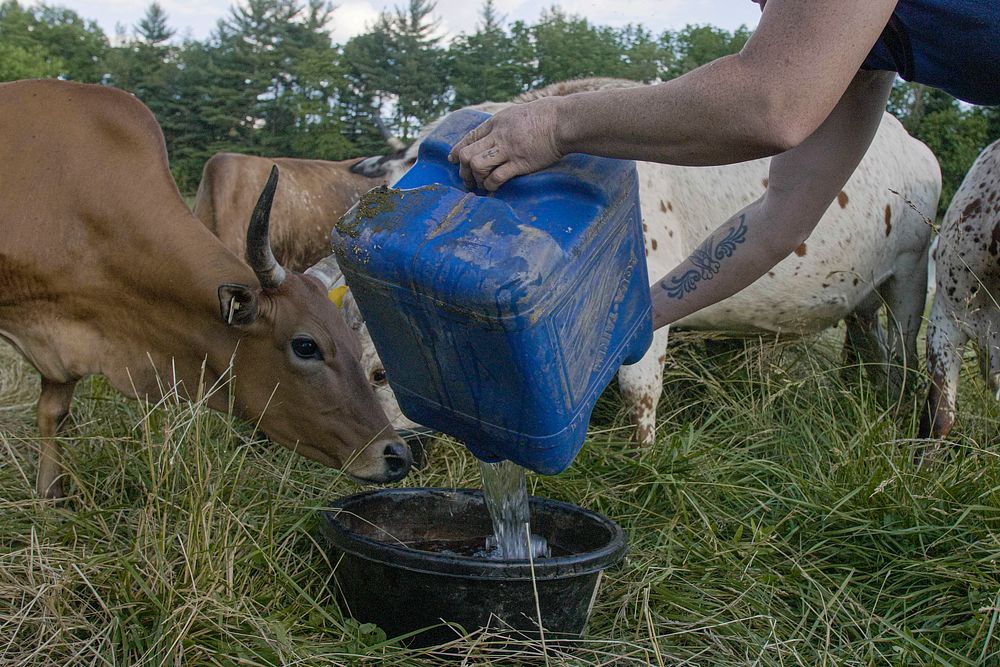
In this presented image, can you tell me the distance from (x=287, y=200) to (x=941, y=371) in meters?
4.57

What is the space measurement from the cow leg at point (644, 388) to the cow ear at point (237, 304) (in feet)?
4.92

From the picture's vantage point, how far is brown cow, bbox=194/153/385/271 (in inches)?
234

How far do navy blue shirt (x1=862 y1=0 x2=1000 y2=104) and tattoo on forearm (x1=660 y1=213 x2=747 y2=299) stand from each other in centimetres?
84

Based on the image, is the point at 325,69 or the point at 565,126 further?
the point at 325,69

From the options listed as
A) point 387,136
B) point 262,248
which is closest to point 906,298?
point 387,136

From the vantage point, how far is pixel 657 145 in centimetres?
172

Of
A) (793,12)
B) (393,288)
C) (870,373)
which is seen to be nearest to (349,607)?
(393,288)

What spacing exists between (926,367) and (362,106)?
141 ft

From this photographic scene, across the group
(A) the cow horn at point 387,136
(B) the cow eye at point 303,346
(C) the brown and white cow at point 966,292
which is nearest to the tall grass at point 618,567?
(C) the brown and white cow at point 966,292

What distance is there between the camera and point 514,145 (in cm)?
184

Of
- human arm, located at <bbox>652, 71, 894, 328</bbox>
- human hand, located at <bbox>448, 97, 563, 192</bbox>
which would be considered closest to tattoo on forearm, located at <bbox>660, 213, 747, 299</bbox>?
human arm, located at <bbox>652, 71, 894, 328</bbox>

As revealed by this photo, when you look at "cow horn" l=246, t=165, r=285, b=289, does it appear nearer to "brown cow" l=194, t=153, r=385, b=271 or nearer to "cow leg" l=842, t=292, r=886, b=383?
"brown cow" l=194, t=153, r=385, b=271

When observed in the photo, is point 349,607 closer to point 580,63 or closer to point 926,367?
point 926,367

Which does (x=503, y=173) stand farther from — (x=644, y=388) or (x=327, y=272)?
(x=327, y=272)
